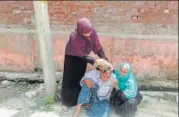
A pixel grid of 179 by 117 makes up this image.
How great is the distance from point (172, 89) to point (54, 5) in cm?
194

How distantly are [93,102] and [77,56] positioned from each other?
0.57m

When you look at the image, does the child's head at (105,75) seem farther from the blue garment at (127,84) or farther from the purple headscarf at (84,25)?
the purple headscarf at (84,25)

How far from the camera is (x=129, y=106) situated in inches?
171

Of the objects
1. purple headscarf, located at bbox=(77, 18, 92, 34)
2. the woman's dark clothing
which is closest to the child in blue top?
the woman's dark clothing

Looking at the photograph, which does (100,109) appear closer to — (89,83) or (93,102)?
(93,102)

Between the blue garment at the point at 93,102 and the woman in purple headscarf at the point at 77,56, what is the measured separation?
239 mm

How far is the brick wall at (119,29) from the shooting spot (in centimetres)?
486

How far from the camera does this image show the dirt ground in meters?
4.51

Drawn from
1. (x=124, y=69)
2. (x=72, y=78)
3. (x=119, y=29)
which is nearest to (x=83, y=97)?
(x=72, y=78)

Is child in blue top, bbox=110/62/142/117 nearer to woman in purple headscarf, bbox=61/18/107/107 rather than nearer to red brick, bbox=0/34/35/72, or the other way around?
woman in purple headscarf, bbox=61/18/107/107

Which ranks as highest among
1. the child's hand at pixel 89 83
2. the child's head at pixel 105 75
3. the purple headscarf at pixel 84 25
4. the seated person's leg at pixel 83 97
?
the purple headscarf at pixel 84 25

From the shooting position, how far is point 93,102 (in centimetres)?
441

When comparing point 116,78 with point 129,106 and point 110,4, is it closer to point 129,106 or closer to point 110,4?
point 129,106

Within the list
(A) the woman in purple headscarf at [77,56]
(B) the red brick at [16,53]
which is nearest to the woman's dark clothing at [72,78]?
(A) the woman in purple headscarf at [77,56]
